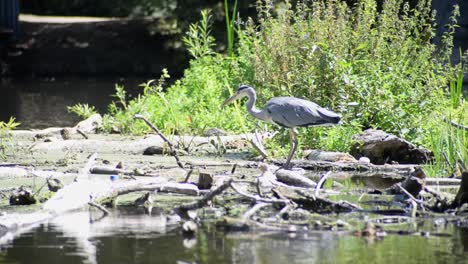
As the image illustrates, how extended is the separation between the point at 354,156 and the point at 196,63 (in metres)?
4.75

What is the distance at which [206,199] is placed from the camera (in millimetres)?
8289

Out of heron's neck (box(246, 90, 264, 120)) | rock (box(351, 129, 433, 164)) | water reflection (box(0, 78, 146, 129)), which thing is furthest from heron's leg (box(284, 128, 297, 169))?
water reflection (box(0, 78, 146, 129))

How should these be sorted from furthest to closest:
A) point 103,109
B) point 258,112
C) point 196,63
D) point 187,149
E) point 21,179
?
point 103,109
point 196,63
point 187,149
point 258,112
point 21,179

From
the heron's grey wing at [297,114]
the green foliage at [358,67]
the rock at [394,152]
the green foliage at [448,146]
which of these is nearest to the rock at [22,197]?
the heron's grey wing at [297,114]

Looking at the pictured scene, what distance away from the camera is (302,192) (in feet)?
27.8

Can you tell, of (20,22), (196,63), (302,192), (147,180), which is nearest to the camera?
(302,192)

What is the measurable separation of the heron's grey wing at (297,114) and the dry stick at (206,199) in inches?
101

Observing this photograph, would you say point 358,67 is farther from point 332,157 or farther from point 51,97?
point 51,97

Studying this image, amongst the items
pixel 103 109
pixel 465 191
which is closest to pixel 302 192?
pixel 465 191

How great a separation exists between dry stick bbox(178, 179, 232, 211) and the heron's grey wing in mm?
2564

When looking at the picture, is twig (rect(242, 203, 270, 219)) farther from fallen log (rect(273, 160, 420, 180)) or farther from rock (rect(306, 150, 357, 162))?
rock (rect(306, 150, 357, 162))

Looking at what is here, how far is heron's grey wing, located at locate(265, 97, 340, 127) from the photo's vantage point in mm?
10781

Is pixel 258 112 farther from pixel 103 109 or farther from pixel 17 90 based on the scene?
pixel 17 90

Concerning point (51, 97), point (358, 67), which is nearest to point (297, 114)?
point (358, 67)
